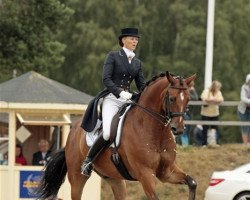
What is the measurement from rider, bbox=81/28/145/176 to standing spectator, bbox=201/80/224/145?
30.7 ft

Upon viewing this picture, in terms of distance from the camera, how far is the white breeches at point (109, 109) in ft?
51.8

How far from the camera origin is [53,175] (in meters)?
18.0

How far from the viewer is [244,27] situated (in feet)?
193

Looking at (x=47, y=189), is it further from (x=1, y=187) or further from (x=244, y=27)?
(x=244, y=27)

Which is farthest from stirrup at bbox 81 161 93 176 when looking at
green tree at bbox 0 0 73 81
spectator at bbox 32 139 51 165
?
green tree at bbox 0 0 73 81

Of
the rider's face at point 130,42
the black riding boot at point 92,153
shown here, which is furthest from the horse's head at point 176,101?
the black riding boot at point 92,153

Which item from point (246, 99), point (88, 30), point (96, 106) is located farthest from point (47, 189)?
point (88, 30)

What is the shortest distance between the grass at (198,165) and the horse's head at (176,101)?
10427 millimetres

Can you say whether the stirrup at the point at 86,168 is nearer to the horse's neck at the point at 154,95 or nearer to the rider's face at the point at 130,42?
the horse's neck at the point at 154,95

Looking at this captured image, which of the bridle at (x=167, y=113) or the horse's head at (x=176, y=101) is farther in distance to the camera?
the bridle at (x=167, y=113)

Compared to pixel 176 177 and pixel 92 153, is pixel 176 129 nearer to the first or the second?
pixel 176 177

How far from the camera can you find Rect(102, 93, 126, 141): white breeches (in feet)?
51.8

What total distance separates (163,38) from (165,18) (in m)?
1.34

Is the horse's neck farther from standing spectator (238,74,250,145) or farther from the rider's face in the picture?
standing spectator (238,74,250,145)
